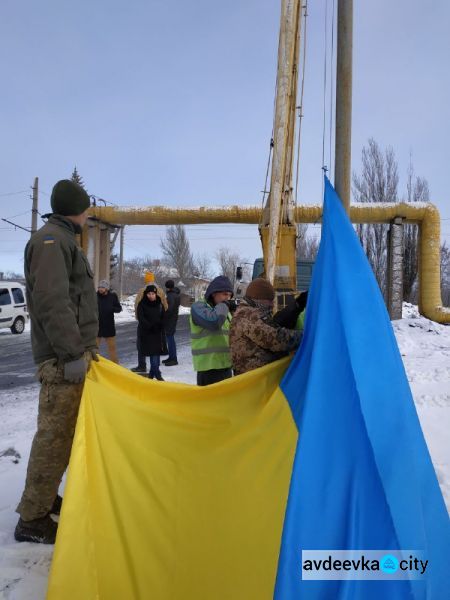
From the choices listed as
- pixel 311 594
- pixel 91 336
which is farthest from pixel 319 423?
pixel 91 336

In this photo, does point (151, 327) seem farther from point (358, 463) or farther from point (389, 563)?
point (389, 563)

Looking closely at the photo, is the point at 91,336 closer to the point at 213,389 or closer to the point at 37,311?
the point at 37,311

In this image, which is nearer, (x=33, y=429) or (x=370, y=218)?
(x=33, y=429)

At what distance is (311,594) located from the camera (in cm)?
168

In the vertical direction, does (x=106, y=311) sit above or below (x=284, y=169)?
below

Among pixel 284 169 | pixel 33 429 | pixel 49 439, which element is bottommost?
pixel 33 429

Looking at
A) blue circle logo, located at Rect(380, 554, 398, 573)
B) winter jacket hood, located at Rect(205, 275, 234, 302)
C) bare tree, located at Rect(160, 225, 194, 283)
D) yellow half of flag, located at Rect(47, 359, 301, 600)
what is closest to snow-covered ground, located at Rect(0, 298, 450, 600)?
yellow half of flag, located at Rect(47, 359, 301, 600)

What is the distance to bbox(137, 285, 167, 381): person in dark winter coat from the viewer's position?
7422mm

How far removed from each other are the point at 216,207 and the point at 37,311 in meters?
13.7

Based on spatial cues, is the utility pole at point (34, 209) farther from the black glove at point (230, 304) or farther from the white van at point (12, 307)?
the black glove at point (230, 304)

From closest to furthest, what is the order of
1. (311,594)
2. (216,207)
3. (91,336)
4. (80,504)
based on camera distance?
(311,594) → (80,504) → (91,336) → (216,207)

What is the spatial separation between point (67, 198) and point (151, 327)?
16.0 feet

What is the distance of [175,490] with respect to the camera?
2.28 metres

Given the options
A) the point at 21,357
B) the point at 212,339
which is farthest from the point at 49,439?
the point at 21,357
